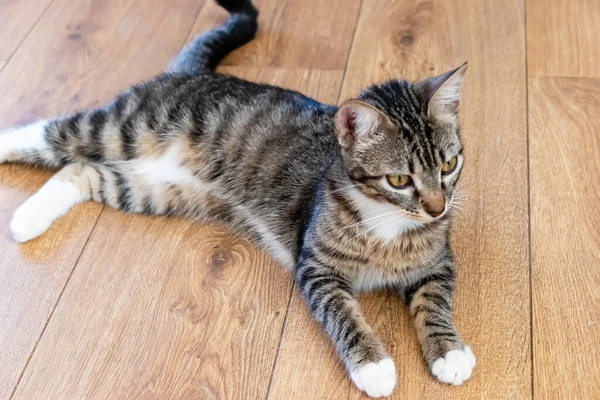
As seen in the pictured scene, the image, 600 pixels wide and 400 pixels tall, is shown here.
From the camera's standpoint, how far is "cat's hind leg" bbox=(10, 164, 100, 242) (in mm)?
1756

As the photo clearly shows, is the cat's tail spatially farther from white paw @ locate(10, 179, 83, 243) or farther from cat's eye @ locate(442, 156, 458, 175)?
cat's eye @ locate(442, 156, 458, 175)

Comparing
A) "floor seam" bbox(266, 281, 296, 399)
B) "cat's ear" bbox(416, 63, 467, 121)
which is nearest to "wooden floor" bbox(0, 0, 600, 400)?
"floor seam" bbox(266, 281, 296, 399)

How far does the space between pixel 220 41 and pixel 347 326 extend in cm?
105

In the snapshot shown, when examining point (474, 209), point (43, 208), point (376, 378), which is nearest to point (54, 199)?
point (43, 208)

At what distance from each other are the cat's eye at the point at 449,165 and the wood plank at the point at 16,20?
5.10 feet

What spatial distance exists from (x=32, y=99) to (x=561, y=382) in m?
1.65

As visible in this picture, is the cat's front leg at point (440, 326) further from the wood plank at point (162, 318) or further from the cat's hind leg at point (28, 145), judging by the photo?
the cat's hind leg at point (28, 145)

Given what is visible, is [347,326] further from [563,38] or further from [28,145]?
[563,38]

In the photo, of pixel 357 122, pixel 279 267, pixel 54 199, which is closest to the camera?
pixel 357 122

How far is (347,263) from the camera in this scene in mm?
1551

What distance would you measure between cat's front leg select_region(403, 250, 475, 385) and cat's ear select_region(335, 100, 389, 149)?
1.22 ft

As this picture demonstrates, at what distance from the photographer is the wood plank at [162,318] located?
1.47 metres

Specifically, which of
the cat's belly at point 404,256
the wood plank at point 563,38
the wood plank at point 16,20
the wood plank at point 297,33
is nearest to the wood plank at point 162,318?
the cat's belly at point 404,256

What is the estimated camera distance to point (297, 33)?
2318 millimetres
